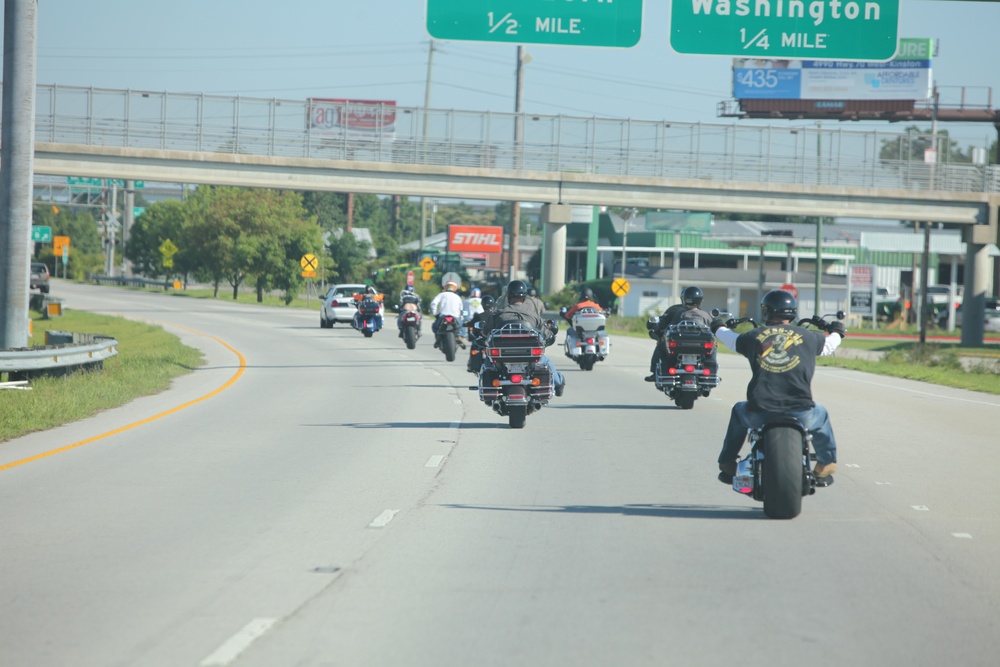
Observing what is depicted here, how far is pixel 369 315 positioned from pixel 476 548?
33.0m

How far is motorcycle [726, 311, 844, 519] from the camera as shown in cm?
930

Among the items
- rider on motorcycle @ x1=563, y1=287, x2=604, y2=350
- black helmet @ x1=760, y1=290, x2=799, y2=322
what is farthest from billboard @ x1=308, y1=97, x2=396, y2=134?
black helmet @ x1=760, y1=290, x2=799, y2=322

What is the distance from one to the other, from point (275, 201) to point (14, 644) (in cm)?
8198

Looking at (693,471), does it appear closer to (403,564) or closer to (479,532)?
(479,532)

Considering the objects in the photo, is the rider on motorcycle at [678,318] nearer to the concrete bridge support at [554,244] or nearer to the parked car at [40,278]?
the concrete bridge support at [554,244]

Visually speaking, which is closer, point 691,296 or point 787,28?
point 691,296

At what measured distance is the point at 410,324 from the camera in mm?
34406

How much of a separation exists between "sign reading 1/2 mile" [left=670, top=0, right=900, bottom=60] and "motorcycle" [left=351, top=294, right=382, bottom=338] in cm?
1840

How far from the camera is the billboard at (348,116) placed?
53406 millimetres

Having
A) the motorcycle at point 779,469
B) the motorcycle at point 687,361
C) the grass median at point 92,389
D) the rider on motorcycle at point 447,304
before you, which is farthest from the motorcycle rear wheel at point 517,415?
the rider on motorcycle at point 447,304

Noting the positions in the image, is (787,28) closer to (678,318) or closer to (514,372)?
(678,318)

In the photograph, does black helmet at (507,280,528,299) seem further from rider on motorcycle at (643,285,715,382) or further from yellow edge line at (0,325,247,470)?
yellow edge line at (0,325,247,470)

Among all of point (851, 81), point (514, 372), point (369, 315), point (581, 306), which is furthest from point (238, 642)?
point (851, 81)

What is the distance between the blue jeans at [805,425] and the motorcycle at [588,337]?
1730 centimetres
